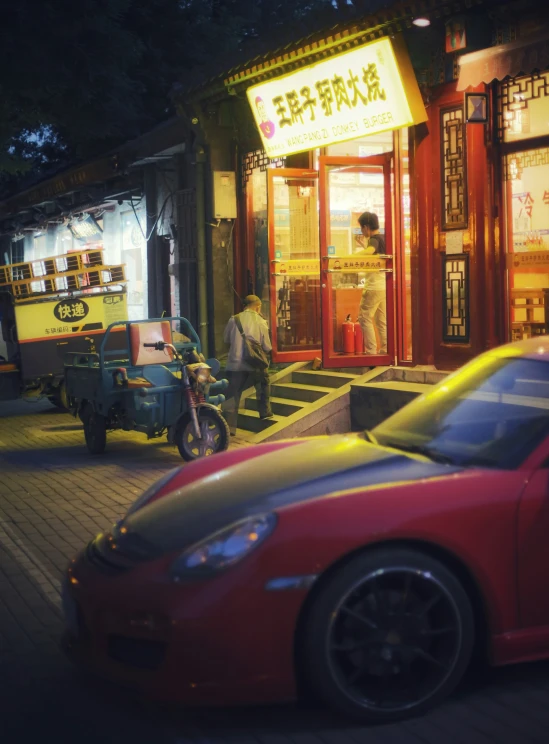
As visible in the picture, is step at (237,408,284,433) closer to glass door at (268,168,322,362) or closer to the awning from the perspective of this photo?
glass door at (268,168,322,362)

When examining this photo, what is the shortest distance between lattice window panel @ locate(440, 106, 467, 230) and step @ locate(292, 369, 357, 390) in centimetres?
265

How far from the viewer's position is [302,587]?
13.3 ft

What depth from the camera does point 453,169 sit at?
38.5ft

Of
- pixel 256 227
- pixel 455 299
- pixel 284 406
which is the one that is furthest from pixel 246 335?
pixel 256 227

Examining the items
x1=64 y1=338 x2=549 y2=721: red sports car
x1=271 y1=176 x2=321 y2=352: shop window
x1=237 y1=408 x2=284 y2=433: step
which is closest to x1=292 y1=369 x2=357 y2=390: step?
x1=271 y1=176 x2=321 y2=352: shop window

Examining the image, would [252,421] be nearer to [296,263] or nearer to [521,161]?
[296,263]

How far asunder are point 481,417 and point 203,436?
6768 millimetres

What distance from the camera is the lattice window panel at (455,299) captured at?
11.7 meters

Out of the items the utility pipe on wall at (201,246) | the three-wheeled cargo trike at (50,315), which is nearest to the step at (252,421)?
the utility pipe on wall at (201,246)

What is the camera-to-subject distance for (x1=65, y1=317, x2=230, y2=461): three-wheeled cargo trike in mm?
11531

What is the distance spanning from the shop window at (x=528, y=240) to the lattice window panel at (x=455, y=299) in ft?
1.92

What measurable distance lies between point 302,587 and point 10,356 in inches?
538

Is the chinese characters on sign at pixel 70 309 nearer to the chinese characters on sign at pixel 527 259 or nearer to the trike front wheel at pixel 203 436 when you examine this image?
the trike front wheel at pixel 203 436

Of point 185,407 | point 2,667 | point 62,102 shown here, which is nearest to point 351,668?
point 2,667
